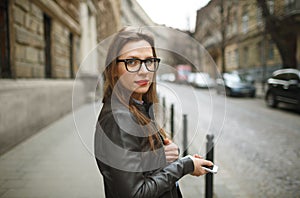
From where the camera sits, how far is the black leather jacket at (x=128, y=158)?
39.6 inches

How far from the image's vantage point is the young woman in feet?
3.33

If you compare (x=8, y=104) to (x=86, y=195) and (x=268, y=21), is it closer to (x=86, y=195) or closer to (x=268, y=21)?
(x=86, y=195)

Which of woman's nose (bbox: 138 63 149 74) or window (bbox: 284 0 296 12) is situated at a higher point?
window (bbox: 284 0 296 12)

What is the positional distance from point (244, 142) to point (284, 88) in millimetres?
5003

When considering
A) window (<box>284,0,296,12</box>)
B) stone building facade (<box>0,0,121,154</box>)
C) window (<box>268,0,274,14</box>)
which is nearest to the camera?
stone building facade (<box>0,0,121,154</box>)

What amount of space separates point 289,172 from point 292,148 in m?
1.33

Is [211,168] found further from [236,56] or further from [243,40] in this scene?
[236,56]

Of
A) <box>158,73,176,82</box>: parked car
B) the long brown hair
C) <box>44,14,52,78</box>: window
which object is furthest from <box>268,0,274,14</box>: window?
the long brown hair

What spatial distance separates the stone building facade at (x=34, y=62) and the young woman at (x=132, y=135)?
1.40 m

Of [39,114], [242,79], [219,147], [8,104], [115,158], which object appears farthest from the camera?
[242,79]

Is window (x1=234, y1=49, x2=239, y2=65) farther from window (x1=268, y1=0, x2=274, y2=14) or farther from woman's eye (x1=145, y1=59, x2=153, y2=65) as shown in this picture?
woman's eye (x1=145, y1=59, x2=153, y2=65)

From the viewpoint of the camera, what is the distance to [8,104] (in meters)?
4.41

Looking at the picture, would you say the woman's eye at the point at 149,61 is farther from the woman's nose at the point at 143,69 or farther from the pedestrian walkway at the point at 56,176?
the pedestrian walkway at the point at 56,176

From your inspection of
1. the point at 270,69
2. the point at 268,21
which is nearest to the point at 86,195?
the point at 268,21
